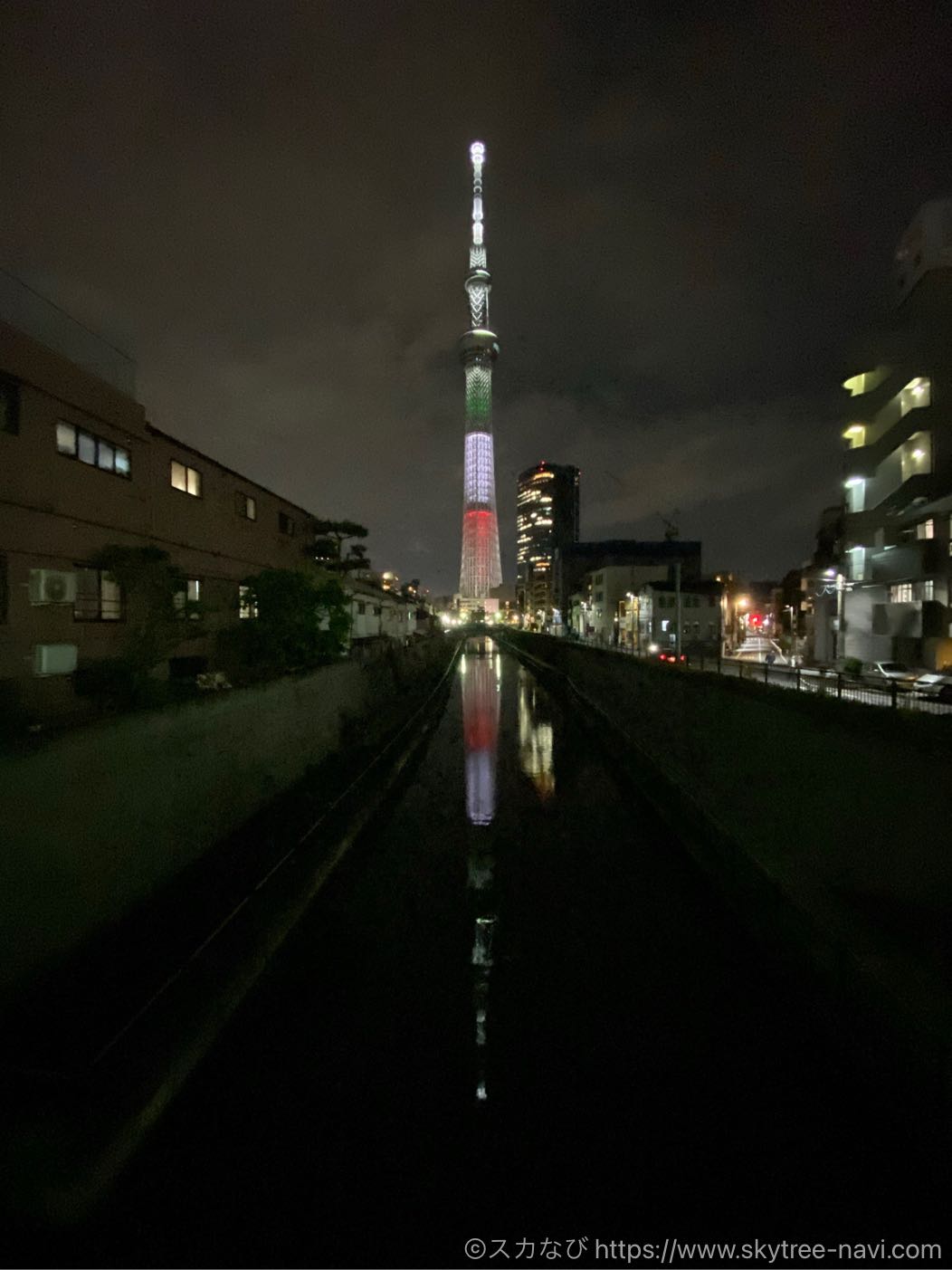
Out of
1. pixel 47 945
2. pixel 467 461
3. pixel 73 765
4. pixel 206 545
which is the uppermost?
pixel 467 461

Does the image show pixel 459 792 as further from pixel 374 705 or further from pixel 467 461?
pixel 467 461

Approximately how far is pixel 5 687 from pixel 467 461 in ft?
414

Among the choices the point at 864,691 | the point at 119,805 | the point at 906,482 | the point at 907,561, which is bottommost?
the point at 119,805

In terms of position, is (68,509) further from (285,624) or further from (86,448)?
(285,624)

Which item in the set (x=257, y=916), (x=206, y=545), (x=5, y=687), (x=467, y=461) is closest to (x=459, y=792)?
(x=257, y=916)

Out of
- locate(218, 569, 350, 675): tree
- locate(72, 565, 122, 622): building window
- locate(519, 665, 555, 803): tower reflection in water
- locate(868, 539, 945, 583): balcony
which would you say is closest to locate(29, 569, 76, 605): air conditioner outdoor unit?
locate(72, 565, 122, 622): building window

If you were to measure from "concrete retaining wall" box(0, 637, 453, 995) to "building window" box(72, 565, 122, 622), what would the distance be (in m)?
5.03

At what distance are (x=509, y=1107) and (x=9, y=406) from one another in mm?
12079

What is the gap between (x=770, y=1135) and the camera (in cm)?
334

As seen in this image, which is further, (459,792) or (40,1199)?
(459,792)

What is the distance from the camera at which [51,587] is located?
1059 centimetres

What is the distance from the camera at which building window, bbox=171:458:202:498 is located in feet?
50.1

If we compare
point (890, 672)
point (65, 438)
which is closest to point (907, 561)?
point (890, 672)

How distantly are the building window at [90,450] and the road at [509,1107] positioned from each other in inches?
387
